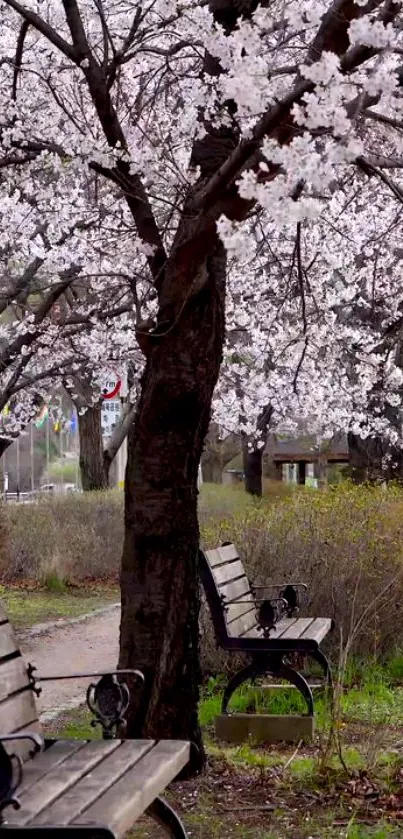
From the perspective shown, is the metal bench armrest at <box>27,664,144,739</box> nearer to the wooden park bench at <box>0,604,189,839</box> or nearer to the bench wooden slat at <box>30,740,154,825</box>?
the wooden park bench at <box>0,604,189,839</box>

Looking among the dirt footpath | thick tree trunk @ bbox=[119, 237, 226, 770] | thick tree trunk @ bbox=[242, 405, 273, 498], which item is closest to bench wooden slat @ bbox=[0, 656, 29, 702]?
thick tree trunk @ bbox=[119, 237, 226, 770]

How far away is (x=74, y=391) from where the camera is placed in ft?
65.3

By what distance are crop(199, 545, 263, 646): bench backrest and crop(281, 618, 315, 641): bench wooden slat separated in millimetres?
170

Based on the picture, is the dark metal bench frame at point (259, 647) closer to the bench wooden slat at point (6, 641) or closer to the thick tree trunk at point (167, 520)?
the thick tree trunk at point (167, 520)

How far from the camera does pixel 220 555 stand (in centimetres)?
713

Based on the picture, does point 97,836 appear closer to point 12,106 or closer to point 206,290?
point 206,290

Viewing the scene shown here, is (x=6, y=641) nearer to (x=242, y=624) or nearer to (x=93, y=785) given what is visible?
(x=93, y=785)

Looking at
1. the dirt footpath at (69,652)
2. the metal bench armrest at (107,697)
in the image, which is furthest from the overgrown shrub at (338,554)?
the metal bench armrest at (107,697)

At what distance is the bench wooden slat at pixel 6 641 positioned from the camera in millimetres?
4016

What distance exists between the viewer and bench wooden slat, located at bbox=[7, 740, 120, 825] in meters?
3.15

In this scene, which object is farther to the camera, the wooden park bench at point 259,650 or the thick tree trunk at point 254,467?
the thick tree trunk at point 254,467

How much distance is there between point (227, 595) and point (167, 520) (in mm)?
1676

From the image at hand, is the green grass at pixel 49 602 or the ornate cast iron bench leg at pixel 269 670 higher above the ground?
the ornate cast iron bench leg at pixel 269 670

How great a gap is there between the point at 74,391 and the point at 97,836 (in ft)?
56.1
